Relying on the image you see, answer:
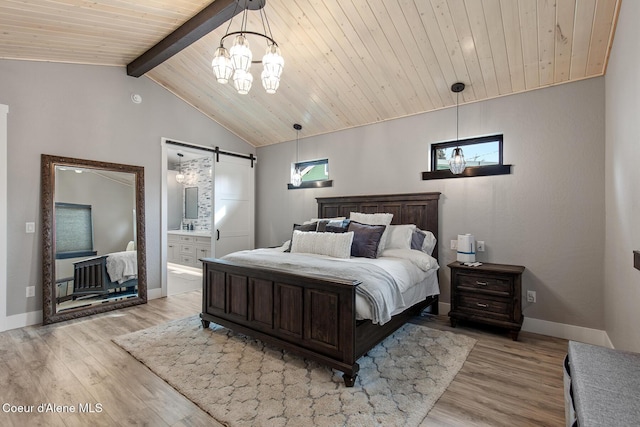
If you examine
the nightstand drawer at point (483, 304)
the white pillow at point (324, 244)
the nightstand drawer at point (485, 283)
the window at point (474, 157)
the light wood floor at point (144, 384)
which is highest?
the window at point (474, 157)

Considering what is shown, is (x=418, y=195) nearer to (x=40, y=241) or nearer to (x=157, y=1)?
(x=157, y=1)

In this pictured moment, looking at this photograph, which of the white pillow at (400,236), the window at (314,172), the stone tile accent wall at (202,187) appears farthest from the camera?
the stone tile accent wall at (202,187)

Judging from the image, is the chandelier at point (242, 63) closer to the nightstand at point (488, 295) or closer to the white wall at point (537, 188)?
→ the white wall at point (537, 188)

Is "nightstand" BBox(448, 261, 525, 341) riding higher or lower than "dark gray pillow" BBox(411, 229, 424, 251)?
lower

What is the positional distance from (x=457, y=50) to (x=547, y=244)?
2.21 metres

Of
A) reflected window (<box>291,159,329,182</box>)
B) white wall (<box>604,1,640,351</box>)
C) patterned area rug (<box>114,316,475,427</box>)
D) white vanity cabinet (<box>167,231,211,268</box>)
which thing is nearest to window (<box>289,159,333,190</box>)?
reflected window (<box>291,159,329,182</box>)

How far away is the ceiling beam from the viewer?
2.82 metres

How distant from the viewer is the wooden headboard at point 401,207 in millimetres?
3986

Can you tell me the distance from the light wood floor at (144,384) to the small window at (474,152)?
1.96 m

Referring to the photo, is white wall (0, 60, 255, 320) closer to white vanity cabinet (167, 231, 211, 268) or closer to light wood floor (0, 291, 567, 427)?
light wood floor (0, 291, 567, 427)

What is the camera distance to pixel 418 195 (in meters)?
4.09

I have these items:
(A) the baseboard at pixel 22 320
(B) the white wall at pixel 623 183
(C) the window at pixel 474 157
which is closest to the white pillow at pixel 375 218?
(C) the window at pixel 474 157

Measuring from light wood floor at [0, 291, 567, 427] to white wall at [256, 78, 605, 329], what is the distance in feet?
2.04

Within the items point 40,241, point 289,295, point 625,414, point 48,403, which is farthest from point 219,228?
point 625,414
